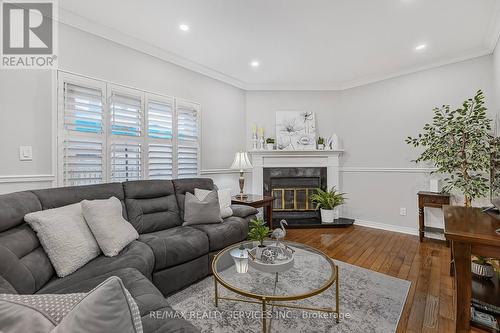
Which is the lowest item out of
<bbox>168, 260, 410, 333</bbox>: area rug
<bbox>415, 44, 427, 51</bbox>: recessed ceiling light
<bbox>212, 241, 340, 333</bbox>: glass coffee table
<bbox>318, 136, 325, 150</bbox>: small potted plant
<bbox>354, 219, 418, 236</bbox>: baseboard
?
<bbox>168, 260, 410, 333</bbox>: area rug

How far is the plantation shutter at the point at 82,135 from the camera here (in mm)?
2410

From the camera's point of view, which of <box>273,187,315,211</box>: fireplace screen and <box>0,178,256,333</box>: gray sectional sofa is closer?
<box>0,178,256,333</box>: gray sectional sofa

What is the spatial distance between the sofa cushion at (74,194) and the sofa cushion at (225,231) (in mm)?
872

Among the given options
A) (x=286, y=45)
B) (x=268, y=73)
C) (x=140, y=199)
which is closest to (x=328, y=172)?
(x=268, y=73)

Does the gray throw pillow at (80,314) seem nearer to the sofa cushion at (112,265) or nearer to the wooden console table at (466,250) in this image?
the sofa cushion at (112,265)

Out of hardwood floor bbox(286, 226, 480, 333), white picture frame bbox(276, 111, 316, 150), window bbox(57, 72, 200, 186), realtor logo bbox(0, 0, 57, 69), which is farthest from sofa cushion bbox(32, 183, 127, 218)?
white picture frame bbox(276, 111, 316, 150)

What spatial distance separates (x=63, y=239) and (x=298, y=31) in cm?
308

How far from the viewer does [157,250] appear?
199 centimetres

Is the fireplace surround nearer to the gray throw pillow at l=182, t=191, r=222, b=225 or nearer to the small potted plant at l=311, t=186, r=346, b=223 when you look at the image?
the small potted plant at l=311, t=186, r=346, b=223

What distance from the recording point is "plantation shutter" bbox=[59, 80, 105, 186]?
241 centimetres

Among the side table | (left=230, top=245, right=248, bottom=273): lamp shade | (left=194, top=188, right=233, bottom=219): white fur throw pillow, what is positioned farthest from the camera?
the side table

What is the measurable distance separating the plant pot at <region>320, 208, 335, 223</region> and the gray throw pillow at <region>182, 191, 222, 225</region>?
231 cm

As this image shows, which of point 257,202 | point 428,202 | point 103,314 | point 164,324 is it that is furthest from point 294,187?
point 103,314

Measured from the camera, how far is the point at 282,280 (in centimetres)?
166
